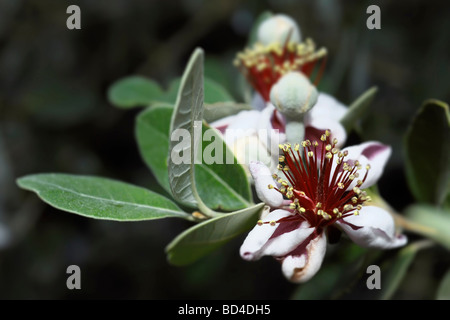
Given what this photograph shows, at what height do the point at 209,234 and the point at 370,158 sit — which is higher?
the point at 370,158

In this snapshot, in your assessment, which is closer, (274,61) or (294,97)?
(294,97)

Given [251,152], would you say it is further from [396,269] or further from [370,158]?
[396,269]

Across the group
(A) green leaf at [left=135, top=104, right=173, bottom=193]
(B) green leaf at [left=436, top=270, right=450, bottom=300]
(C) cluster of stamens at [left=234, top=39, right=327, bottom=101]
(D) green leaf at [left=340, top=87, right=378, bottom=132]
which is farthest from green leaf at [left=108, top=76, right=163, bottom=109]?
(B) green leaf at [left=436, top=270, right=450, bottom=300]

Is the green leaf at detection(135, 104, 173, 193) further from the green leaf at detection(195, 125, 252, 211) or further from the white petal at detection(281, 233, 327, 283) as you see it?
the white petal at detection(281, 233, 327, 283)

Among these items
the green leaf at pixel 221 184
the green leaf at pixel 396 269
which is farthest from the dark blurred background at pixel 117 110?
the green leaf at pixel 221 184

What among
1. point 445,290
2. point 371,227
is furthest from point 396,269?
point 371,227

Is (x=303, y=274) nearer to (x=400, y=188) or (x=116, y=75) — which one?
(x=400, y=188)

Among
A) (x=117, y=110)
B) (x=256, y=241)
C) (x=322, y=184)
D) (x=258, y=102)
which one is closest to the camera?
(x=256, y=241)
